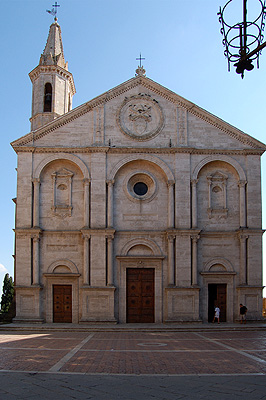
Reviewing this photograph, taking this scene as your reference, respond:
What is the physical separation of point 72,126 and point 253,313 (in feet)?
56.1

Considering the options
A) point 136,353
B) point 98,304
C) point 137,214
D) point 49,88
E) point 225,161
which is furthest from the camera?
point 49,88

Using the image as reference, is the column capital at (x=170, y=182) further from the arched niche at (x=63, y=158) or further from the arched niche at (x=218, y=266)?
the arched niche at (x=218, y=266)

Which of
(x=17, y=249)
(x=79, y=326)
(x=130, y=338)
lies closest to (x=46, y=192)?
(x=17, y=249)

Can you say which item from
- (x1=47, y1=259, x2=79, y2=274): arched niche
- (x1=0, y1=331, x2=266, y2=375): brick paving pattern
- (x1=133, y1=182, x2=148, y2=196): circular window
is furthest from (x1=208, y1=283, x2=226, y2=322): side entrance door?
(x1=47, y1=259, x2=79, y2=274): arched niche

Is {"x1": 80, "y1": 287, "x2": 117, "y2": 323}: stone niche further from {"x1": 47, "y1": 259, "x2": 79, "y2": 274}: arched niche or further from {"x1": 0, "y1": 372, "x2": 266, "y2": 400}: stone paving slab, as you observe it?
{"x1": 0, "y1": 372, "x2": 266, "y2": 400}: stone paving slab

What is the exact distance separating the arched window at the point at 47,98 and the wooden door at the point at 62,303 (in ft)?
48.3

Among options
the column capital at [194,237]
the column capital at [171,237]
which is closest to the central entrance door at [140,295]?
the column capital at [171,237]

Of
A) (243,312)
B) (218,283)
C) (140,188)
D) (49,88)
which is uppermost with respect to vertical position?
(49,88)

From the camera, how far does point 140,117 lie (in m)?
32.8

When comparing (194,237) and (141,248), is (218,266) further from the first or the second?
(141,248)

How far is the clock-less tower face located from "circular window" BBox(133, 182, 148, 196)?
312cm

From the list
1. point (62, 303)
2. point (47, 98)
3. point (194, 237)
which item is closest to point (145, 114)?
point (194, 237)

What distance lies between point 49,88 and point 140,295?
1833 cm

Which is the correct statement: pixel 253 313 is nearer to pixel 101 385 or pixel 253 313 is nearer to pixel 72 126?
pixel 72 126
